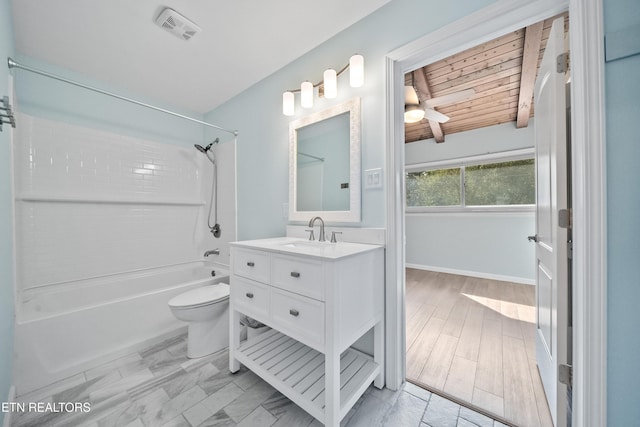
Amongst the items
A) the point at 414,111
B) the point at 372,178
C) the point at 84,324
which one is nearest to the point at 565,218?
the point at 372,178

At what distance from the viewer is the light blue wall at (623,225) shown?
82 cm

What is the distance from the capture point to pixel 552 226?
3.65 feet

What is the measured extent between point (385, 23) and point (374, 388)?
223 centimetres

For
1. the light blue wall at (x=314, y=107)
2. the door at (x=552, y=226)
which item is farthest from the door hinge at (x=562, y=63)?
the light blue wall at (x=314, y=107)

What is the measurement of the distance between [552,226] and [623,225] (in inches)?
10.7

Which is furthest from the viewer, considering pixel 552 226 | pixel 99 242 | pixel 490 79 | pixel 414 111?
pixel 490 79

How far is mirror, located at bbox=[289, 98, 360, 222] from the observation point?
5.04ft

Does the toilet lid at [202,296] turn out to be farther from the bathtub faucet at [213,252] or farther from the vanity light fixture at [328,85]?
the vanity light fixture at [328,85]

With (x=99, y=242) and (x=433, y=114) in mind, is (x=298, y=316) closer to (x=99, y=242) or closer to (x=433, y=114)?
(x=99, y=242)

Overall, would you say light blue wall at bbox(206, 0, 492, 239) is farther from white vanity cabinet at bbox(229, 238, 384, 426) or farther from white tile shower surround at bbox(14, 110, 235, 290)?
white vanity cabinet at bbox(229, 238, 384, 426)

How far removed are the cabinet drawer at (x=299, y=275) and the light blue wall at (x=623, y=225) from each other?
110 centimetres

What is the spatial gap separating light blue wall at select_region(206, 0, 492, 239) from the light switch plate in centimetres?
3

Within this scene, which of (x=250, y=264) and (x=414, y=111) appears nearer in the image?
(x=250, y=264)

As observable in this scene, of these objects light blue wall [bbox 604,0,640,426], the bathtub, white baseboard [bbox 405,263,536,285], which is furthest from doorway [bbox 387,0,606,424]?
white baseboard [bbox 405,263,536,285]
